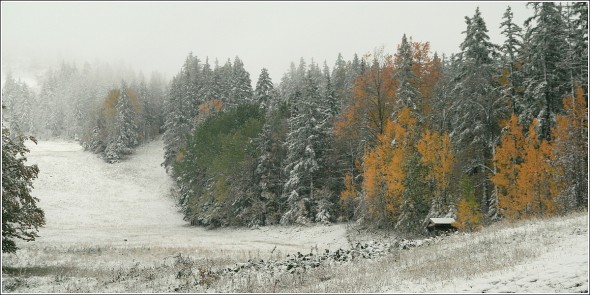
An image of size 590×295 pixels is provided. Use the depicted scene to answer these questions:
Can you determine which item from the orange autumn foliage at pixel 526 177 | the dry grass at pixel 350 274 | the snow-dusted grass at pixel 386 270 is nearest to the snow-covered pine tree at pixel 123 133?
the snow-dusted grass at pixel 386 270

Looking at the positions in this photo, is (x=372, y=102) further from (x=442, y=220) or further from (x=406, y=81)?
(x=442, y=220)

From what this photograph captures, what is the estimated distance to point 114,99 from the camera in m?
96.6

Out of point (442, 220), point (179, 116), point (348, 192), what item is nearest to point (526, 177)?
point (442, 220)

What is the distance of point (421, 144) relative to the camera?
3559cm

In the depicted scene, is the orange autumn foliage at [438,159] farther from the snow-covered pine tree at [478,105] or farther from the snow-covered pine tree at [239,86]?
the snow-covered pine tree at [239,86]

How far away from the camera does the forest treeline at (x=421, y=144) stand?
31109mm

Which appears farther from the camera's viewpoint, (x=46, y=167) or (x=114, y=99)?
(x=114, y=99)

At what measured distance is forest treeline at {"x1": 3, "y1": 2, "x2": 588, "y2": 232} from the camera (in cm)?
3111

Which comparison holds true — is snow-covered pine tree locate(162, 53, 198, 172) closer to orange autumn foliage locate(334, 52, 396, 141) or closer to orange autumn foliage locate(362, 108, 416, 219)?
orange autumn foliage locate(334, 52, 396, 141)

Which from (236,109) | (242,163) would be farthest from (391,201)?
(236,109)

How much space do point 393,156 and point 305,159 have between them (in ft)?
46.4

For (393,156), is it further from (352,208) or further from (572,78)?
(572,78)

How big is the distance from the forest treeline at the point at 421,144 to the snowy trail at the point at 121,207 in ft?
12.1

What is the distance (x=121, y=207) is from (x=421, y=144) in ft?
162
